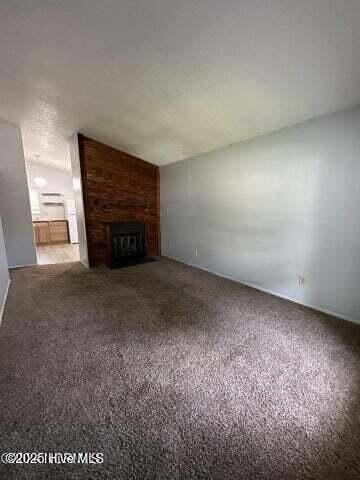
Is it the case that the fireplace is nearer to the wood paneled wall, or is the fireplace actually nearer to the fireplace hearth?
the fireplace hearth

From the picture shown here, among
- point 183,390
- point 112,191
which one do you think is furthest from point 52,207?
point 183,390

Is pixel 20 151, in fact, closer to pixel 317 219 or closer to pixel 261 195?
pixel 261 195

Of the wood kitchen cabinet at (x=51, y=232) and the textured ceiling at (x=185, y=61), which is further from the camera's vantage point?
the wood kitchen cabinet at (x=51, y=232)

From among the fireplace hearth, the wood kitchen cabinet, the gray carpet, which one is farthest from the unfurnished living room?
the wood kitchen cabinet

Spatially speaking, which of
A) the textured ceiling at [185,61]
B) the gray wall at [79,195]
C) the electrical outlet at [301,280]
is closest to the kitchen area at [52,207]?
the gray wall at [79,195]

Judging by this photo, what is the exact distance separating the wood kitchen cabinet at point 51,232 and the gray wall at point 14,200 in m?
2.82

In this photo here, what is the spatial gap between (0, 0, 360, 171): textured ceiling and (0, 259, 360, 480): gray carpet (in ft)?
7.64

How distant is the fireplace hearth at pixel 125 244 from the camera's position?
438cm

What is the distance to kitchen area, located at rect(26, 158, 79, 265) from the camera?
7.06 meters

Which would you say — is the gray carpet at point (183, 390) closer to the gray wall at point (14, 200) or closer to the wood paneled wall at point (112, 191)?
the wood paneled wall at point (112, 191)

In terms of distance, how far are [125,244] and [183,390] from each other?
356cm

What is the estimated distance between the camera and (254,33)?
1451 mm

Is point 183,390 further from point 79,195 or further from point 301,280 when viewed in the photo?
point 79,195

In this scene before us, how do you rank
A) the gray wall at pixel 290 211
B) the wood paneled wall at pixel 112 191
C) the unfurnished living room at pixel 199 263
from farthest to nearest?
1. the wood paneled wall at pixel 112 191
2. the gray wall at pixel 290 211
3. the unfurnished living room at pixel 199 263
